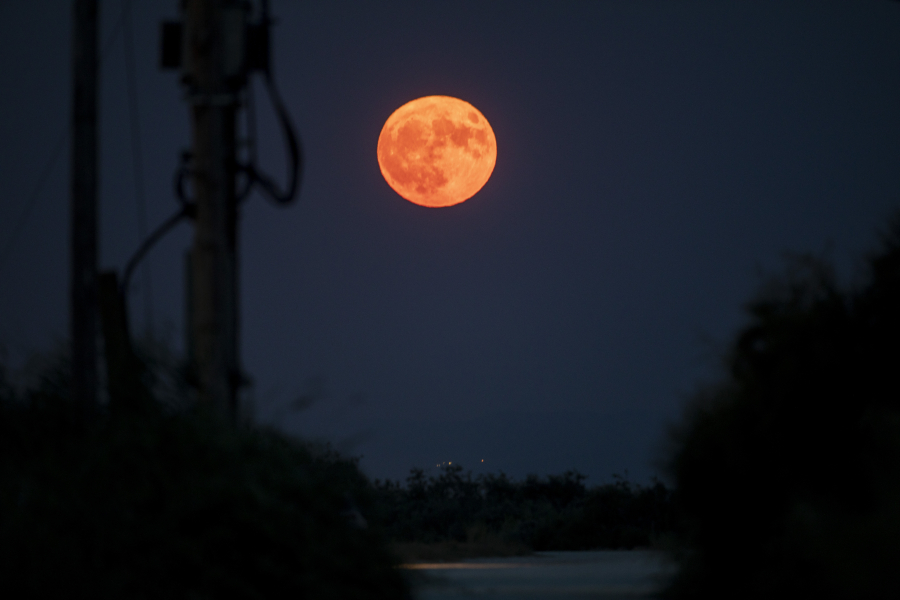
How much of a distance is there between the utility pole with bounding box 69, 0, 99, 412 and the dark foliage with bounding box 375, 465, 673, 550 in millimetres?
12051

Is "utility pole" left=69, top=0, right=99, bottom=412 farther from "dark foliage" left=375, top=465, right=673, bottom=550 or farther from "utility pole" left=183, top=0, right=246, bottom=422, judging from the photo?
"dark foliage" left=375, top=465, right=673, bottom=550

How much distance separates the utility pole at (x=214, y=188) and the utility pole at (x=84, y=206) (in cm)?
128

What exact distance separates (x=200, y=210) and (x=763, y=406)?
185 inches

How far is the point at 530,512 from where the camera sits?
23766mm

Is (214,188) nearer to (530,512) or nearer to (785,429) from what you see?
(785,429)

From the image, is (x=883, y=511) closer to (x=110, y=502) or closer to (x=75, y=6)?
(x=110, y=502)

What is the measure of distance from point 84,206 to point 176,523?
398cm

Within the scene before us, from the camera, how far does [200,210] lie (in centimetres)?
743

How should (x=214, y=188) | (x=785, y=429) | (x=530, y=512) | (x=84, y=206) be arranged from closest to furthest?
(x=785, y=429), (x=214, y=188), (x=84, y=206), (x=530, y=512)

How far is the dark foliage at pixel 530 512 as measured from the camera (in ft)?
69.8

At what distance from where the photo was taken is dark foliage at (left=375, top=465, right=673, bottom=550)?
21266 millimetres

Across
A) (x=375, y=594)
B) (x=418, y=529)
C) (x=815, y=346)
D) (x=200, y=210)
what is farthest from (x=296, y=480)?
(x=418, y=529)

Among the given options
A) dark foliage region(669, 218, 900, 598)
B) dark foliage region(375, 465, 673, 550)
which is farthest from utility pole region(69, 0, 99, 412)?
dark foliage region(375, 465, 673, 550)

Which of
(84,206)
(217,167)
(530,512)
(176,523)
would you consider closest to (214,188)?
(217,167)
